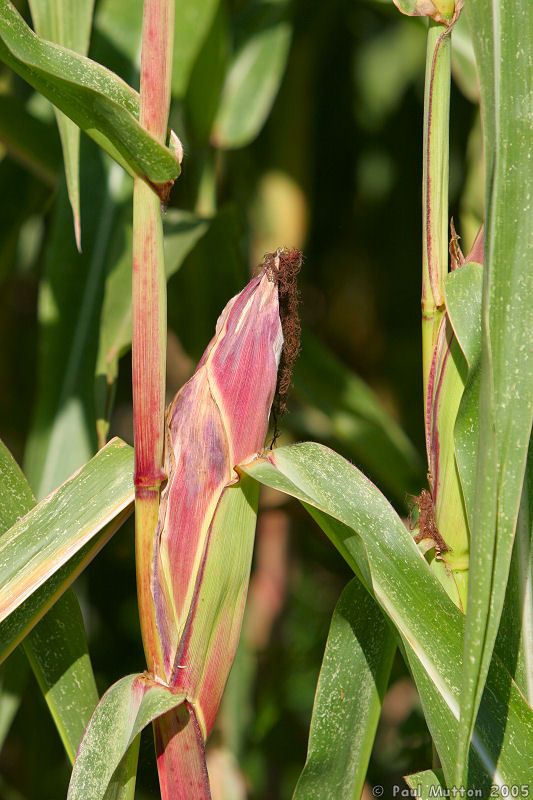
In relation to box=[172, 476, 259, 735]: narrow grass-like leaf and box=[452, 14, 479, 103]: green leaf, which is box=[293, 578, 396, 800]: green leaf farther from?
box=[452, 14, 479, 103]: green leaf

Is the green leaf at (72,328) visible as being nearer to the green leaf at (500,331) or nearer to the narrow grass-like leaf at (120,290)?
the narrow grass-like leaf at (120,290)

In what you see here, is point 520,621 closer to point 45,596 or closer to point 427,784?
point 427,784

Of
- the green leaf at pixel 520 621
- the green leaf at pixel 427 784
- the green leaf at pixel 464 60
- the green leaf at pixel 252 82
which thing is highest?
the green leaf at pixel 252 82

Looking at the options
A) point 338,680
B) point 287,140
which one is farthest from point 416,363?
→ point 338,680

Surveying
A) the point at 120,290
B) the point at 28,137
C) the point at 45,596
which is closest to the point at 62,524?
the point at 45,596

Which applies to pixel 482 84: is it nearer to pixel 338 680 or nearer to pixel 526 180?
pixel 526 180

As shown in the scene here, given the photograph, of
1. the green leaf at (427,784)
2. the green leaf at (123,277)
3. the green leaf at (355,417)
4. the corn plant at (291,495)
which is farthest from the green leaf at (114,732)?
the green leaf at (355,417)
